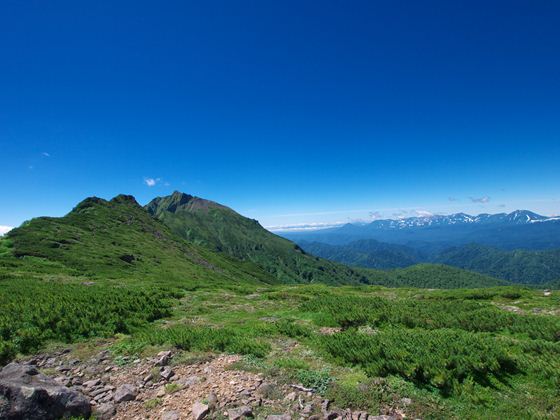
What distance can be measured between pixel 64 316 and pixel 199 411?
12369 mm

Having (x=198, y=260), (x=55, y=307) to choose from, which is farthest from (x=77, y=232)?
(x=55, y=307)

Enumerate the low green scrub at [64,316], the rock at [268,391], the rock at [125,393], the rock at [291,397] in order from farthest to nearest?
the low green scrub at [64,316] < the rock at [125,393] < the rock at [268,391] < the rock at [291,397]

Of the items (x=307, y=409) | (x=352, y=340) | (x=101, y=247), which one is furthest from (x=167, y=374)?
(x=101, y=247)

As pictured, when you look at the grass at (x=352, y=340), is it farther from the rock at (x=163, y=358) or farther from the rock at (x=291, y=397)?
the rock at (x=291, y=397)

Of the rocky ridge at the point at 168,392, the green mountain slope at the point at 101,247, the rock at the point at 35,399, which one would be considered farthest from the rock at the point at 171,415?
the green mountain slope at the point at 101,247

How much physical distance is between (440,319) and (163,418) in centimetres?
1521

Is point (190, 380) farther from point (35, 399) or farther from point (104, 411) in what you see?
point (35, 399)

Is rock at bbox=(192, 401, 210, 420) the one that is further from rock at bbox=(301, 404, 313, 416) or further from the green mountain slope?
the green mountain slope

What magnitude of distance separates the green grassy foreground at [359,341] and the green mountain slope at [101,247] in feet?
93.0

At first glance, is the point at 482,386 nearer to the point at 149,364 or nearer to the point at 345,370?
the point at 345,370

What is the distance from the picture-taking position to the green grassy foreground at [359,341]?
918cm

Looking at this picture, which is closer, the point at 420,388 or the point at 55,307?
the point at 420,388

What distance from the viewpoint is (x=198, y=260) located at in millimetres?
124312

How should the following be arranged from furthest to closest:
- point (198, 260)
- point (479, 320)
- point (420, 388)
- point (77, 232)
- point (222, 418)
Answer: point (198, 260) < point (77, 232) < point (479, 320) < point (420, 388) < point (222, 418)
